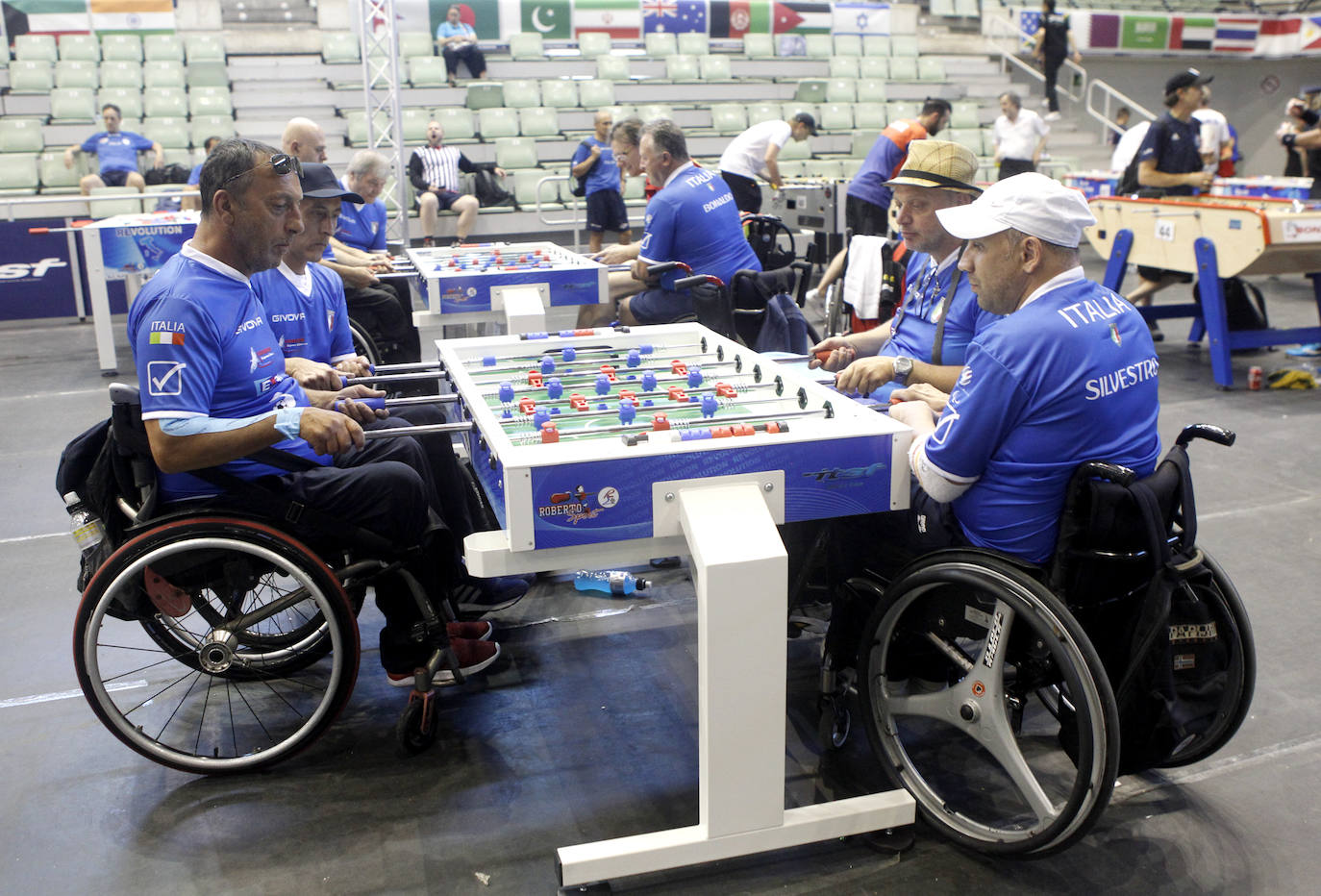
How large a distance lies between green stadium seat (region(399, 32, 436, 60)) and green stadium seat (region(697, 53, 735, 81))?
3.30m

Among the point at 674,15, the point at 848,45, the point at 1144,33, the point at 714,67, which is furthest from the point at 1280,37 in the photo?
the point at 674,15

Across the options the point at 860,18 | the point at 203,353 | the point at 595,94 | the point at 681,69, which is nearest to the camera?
the point at 203,353

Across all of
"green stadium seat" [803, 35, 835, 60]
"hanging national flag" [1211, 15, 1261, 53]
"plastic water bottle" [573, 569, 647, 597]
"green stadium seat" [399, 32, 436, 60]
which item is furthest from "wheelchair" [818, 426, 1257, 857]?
"hanging national flag" [1211, 15, 1261, 53]

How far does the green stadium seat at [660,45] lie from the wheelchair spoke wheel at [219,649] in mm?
11907

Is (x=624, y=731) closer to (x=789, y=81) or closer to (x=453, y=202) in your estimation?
(x=453, y=202)

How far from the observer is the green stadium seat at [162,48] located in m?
11.7

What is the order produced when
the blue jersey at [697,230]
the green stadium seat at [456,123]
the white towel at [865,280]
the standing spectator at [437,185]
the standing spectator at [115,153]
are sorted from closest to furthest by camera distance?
the white towel at [865,280] → the blue jersey at [697,230] → the standing spectator at [115,153] → the standing spectator at [437,185] → the green stadium seat at [456,123]

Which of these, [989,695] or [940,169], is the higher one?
[940,169]

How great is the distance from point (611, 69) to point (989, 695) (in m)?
11.9

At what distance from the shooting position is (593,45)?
1324 centimetres

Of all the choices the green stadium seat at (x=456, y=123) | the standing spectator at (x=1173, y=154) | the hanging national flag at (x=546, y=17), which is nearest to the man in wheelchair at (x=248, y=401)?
the standing spectator at (x=1173, y=154)

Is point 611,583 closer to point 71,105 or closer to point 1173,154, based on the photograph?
point 1173,154

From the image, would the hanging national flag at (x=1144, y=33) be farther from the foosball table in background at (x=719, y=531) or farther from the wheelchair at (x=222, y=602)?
the wheelchair at (x=222, y=602)

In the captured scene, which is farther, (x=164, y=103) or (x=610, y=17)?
(x=610, y=17)
